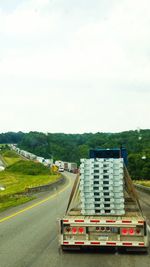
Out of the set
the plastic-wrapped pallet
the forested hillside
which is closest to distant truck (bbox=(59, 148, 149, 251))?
the plastic-wrapped pallet

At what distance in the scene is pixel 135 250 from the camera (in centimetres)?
1287

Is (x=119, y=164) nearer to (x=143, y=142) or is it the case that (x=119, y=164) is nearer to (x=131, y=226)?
(x=131, y=226)

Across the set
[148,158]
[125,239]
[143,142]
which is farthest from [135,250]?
[143,142]

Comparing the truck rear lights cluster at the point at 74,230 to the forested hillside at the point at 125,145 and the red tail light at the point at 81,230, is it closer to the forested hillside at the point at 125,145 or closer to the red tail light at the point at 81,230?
the red tail light at the point at 81,230

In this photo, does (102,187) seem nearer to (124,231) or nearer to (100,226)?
(100,226)

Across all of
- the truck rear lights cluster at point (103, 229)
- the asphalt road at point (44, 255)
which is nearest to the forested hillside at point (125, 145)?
the asphalt road at point (44, 255)

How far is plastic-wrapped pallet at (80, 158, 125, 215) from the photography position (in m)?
13.1

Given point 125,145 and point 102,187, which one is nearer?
point 102,187

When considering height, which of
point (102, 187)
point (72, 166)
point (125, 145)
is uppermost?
point (125, 145)

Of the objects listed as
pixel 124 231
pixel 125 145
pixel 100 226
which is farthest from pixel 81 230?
pixel 125 145

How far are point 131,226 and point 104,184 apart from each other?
4.68 ft

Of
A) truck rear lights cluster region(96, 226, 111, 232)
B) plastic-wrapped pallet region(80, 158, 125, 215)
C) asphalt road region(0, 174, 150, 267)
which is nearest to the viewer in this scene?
asphalt road region(0, 174, 150, 267)

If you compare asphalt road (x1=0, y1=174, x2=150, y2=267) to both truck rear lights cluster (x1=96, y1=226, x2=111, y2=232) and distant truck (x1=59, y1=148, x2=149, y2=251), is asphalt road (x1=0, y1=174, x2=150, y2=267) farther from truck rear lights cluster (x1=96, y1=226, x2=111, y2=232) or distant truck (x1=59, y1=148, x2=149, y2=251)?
truck rear lights cluster (x1=96, y1=226, x2=111, y2=232)

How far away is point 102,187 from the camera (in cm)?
1312
